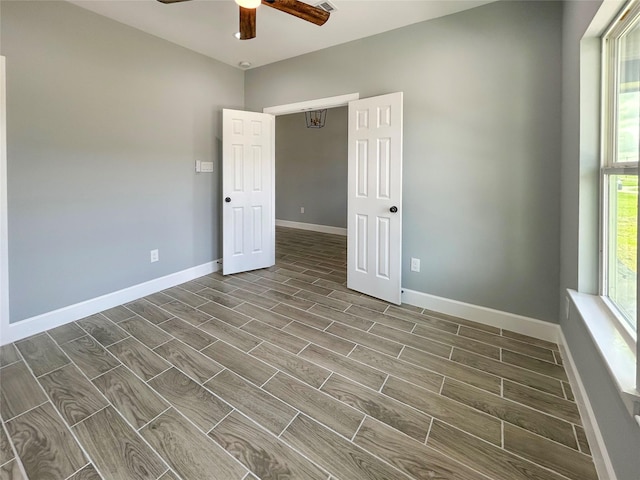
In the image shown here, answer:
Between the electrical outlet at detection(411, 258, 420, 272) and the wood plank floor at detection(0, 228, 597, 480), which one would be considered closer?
the wood plank floor at detection(0, 228, 597, 480)

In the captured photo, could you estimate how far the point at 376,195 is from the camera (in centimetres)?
315

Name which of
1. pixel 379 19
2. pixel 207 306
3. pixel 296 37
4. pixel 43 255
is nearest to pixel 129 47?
pixel 296 37

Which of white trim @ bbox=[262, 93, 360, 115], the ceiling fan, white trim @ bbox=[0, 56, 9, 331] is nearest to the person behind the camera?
the ceiling fan

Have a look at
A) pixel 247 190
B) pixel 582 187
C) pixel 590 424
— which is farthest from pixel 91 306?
pixel 582 187

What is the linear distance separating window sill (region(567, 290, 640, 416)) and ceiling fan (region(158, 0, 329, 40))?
8.09 ft

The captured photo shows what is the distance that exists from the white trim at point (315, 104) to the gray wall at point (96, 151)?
0.78 m

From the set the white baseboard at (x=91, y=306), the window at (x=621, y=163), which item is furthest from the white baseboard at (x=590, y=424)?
the white baseboard at (x=91, y=306)

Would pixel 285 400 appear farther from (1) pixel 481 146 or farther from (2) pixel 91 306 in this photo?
(1) pixel 481 146

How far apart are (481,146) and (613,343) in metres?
1.80

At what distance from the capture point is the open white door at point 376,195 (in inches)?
117

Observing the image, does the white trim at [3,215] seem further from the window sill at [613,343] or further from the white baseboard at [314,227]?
the white baseboard at [314,227]

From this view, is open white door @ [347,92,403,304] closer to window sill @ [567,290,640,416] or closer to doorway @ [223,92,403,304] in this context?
doorway @ [223,92,403,304]

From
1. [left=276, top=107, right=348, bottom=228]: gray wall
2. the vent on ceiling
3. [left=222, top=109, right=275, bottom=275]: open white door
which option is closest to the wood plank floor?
[left=222, top=109, right=275, bottom=275]: open white door

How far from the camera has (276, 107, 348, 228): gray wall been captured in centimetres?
666
